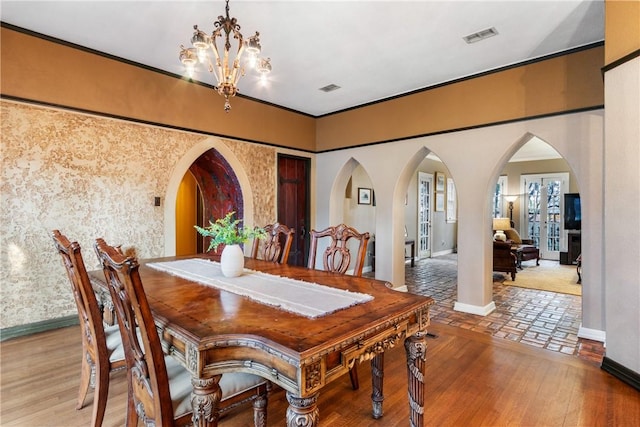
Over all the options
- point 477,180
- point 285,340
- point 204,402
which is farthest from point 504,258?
point 204,402

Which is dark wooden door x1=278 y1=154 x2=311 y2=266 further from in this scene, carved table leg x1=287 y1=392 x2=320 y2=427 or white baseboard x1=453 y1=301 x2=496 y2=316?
carved table leg x1=287 y1=392 x2=320 y2=427

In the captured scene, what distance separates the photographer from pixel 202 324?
133 cm

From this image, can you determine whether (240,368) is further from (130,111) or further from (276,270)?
(130,111)

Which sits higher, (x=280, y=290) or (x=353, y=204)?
(x=353, y=204)

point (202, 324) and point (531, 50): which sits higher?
point (531, 50)

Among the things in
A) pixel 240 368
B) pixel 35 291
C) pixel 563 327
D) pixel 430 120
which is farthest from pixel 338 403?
pixel 430 120

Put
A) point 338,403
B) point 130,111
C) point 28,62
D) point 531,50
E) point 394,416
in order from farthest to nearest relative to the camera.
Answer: point 130,111, point 531,50, point 28,62, point 338,403, point 394,416

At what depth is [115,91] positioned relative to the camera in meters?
3.76

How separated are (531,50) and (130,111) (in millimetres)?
4598

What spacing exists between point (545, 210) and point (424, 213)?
3401mm

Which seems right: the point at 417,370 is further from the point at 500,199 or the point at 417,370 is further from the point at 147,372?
the point at 500,199

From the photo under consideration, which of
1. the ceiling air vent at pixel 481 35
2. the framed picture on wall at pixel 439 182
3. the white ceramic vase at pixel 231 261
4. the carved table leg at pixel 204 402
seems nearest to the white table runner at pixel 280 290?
the white ceramic vase at pixel 231 261

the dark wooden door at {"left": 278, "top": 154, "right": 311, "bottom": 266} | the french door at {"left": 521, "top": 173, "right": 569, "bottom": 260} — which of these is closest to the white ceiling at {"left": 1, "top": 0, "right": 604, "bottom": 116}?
the dark wooden door at {"left": 278, "top": 154, "right": 311, "bottom": 266}

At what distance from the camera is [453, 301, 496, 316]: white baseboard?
409 cm
